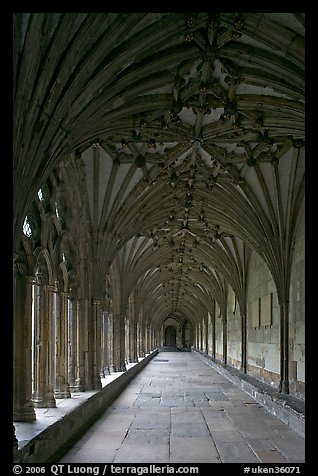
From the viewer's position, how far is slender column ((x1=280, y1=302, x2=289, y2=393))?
1191 cm

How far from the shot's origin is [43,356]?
8.31m

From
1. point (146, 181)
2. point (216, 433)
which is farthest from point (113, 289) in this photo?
point (216, 433)

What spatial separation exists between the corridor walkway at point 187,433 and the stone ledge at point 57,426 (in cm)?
18

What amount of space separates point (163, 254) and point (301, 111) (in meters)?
14.2

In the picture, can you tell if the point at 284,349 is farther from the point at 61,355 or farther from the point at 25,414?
the point at 25,414

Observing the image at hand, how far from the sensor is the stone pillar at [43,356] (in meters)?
8.20

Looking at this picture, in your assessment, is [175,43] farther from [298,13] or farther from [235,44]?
[298,13]

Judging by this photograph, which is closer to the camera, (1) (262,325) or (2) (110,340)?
(1) (262,325)

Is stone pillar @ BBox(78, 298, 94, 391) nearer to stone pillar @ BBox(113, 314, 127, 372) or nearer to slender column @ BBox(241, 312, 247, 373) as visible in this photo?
stone pillar @ BBox(113, 314, 127, 372)

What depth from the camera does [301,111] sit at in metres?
7.63

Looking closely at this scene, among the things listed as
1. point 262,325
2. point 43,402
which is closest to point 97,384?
point 43,402

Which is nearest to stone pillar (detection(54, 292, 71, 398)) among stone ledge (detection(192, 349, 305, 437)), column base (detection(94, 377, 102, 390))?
column base (detection(94, 377, 102, 390))

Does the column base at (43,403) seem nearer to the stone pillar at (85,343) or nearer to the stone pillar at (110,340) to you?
the stone pillar at (85,343)

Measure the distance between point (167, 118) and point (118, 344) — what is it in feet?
32.9
